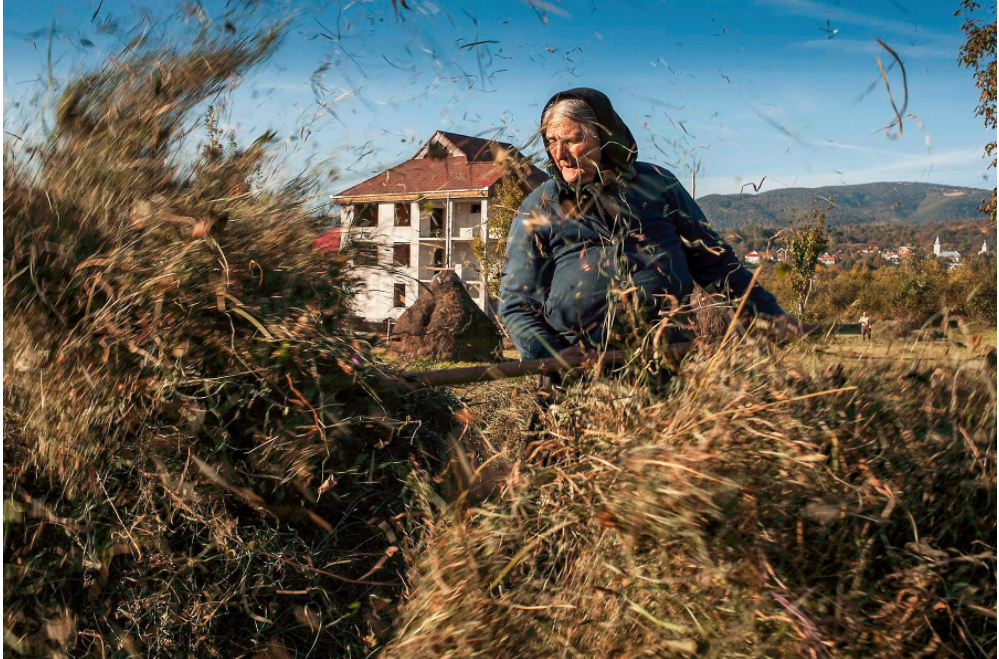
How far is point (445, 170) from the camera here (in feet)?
6.86

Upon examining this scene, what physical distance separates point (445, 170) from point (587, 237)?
21.8 inches

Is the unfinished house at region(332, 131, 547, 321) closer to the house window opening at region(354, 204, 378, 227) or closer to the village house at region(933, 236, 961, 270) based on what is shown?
the house window opening at region(354, 204, 378, 227)

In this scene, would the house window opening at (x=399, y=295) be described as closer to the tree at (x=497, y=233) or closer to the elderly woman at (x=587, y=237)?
the tree at (x=497, y=233)

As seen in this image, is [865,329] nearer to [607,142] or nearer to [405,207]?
[607,142]

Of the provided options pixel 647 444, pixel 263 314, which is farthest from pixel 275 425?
pixel 647 444

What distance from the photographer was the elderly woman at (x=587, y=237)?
7.48 feet

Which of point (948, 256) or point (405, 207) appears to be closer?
point (405, 207)

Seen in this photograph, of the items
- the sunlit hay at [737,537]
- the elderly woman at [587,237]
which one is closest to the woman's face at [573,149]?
the elderly woman at [587,237]

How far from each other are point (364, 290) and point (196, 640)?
102 centimetres

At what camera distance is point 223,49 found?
202 cm

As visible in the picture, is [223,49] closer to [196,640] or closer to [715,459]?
[196,640]

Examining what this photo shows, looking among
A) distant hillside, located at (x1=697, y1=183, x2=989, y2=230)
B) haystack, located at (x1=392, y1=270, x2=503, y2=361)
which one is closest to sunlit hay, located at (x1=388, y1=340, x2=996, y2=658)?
distant hillside, located at (x1=697, y1=183, x2=989, y2=230)

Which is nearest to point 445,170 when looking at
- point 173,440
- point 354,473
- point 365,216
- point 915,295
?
point 365,216

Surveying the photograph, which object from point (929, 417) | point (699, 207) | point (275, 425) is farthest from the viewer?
point (699, 207)
